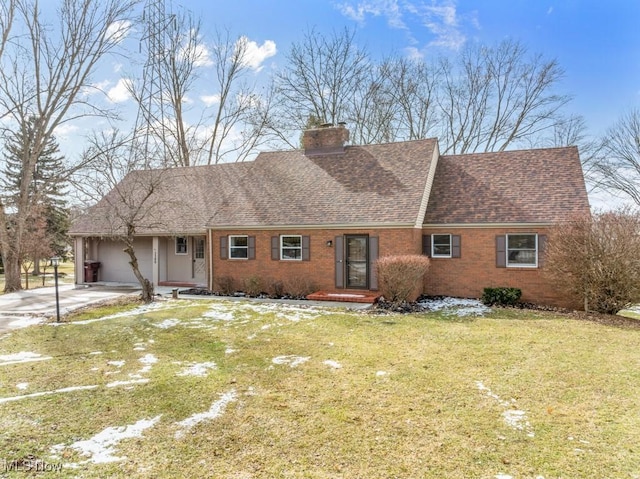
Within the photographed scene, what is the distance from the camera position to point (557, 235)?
37.2ft

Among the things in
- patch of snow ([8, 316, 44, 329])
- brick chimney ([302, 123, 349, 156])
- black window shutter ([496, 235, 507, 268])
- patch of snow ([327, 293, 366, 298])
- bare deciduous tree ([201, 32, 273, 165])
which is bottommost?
patch of snow ([8, 316, 44, 329])

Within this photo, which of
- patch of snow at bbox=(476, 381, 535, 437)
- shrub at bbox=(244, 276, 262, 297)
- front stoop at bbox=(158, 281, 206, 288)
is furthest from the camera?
front stoop at bbox=(158, 281, 206, 288)

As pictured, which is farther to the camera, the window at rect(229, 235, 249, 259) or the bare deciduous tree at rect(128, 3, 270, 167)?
the bare deciduous tree at rect(128, 3, 270, 167)

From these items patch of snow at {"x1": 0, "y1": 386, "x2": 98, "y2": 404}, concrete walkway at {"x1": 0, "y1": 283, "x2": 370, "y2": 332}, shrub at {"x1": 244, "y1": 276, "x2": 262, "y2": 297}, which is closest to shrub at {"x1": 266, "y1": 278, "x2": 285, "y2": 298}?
shrub at {"x1": 244, "y1": 276, "x2": 262, "y2": 297}

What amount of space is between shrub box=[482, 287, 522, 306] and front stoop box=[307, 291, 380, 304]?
11.2 ft

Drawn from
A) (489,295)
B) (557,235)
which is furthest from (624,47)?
(489,295)

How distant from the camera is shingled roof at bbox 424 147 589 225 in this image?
42.3 ft

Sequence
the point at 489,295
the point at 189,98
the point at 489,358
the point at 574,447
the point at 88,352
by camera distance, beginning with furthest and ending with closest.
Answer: the point at 189,98
the point at 489,295
the point at 88,352
the point at 489,358
the point at 574,447

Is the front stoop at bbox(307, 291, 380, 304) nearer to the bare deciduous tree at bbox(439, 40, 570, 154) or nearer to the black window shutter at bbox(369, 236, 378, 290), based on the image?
the black window shutter at bbox(369, 236, 378, 290)

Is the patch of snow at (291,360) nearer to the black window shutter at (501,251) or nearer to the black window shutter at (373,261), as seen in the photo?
the black window shutter at (373,261)

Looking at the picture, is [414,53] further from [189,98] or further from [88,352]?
[88,352]

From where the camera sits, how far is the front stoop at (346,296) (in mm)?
12293

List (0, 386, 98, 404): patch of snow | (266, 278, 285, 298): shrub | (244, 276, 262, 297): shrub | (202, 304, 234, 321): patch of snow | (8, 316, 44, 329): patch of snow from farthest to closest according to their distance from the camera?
(244, 276, 262, 297): shrub
(266, 278, 285, 298): shrub
(202, 304, 234, 321): patch of snow
(8, 316, 44, 329): patch of snow
(0, 386, 98, 404): patch of snow

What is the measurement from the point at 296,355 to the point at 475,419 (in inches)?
130
